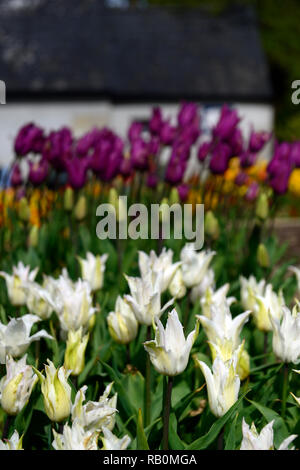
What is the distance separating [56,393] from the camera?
1.63m

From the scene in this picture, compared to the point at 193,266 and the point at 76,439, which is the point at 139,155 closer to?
the point at 193,266

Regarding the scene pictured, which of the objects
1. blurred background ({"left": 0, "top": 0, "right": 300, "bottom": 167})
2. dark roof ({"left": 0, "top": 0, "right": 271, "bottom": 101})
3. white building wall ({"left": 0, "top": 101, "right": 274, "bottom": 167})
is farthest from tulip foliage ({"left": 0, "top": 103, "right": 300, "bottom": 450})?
dark roof ({"left": 0, "top": 0, "right": 271, "bottom": 101})

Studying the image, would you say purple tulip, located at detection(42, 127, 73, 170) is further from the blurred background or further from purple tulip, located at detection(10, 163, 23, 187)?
the blurred background

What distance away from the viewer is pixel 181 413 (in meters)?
2.10

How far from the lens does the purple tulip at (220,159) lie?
3543 millimetres

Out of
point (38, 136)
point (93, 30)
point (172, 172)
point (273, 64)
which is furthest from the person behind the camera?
point (273, 64)

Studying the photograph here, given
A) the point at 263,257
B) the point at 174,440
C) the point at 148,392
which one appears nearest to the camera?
the point at 174,440

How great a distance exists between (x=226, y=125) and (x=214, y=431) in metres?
2.19

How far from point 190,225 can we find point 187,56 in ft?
58.8

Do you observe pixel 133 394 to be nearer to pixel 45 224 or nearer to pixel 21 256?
pixel 21 256

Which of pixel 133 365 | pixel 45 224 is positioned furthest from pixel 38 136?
pixel 133 365

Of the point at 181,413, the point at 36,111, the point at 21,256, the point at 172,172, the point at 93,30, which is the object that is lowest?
the point at 181,413

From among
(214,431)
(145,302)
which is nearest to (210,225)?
(145,302)
